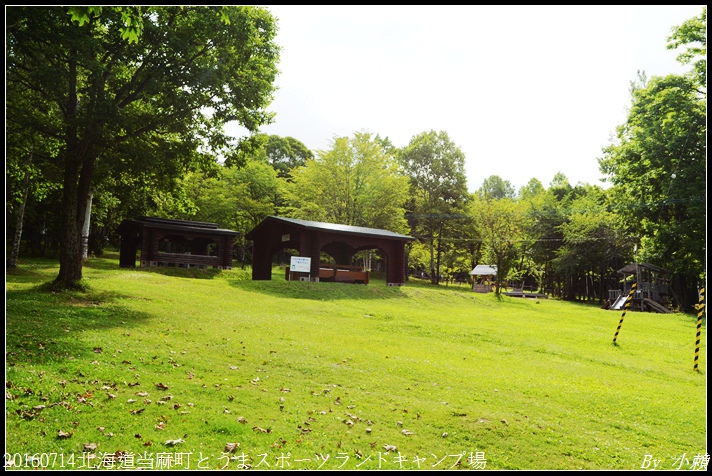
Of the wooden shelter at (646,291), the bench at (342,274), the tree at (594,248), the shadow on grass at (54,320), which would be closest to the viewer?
the shadow on grass at (54,320)

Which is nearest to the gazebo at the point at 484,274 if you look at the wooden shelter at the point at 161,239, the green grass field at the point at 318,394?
the wooden shelter at the point at 161,239

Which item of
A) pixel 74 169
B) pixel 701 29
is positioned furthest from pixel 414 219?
pixel 74 169

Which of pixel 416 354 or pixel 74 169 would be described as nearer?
pixel 416 354

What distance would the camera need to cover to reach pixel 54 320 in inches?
424

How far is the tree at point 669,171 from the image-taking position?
2639cm

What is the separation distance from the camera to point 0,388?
4727mm

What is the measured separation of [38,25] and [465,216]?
41.0 metres

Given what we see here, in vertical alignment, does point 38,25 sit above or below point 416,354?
above

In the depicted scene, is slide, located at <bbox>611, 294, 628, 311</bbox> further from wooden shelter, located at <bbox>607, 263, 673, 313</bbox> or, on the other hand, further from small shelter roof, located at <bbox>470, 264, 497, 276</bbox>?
small shelter roof, located at <bbox>470, 264, 497, 276</bbox>

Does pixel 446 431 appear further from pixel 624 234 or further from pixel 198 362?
pixel 624 234

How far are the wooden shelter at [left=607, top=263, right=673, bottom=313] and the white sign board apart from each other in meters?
22.6

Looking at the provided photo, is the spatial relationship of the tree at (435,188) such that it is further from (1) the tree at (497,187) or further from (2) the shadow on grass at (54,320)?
(1) the tree at (497,187)

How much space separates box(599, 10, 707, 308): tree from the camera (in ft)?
86.6

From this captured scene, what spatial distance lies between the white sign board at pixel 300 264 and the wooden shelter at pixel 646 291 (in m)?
22.6
